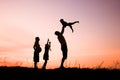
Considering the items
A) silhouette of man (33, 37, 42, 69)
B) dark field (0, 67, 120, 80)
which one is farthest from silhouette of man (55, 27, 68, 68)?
silhouette of man (33, 37, 42, 69)

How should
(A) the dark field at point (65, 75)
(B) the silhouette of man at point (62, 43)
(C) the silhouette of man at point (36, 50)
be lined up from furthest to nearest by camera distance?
(C) the silhouette of man at point (36, 50), (B) the silhouette of man at point (62, 43), (A) the dark field at point (65, 75)

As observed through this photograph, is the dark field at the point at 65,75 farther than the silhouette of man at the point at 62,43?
No

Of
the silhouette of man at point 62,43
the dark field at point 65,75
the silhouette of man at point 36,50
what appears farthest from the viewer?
the silhouette of man at point 36,50

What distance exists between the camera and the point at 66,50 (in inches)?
577

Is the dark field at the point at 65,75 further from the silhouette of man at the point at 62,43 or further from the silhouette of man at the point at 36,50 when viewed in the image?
the silhouette of man at the point at 36,50

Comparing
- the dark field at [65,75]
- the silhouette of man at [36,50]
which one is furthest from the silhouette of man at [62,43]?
the silhouette of man at [36,50]

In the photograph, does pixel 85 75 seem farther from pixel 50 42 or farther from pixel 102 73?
pixel 50 42

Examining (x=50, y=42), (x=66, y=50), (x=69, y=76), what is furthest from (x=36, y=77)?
(x=50, y=42)

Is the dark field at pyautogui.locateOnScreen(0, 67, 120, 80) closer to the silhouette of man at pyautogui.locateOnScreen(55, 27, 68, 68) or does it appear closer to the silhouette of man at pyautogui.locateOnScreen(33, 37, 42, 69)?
the silhouette of man at pyautogui.locateOnScreen(55, 27, 68, 68)

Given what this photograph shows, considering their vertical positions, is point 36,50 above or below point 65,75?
above

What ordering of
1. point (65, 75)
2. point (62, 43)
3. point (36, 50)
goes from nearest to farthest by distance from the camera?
1. point (65, 75)
2. point (62, 43)
3. point (36, 50)

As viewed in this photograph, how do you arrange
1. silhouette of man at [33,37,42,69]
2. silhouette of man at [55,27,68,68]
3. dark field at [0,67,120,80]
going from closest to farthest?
dark field at [0,67,120,80]
silhouette of man at [55,27,68,68]
silhouette of man at [33,37,42,69]

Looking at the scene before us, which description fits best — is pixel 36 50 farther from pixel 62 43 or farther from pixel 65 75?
pixel 65 75

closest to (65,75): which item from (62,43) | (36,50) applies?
(62,43)
